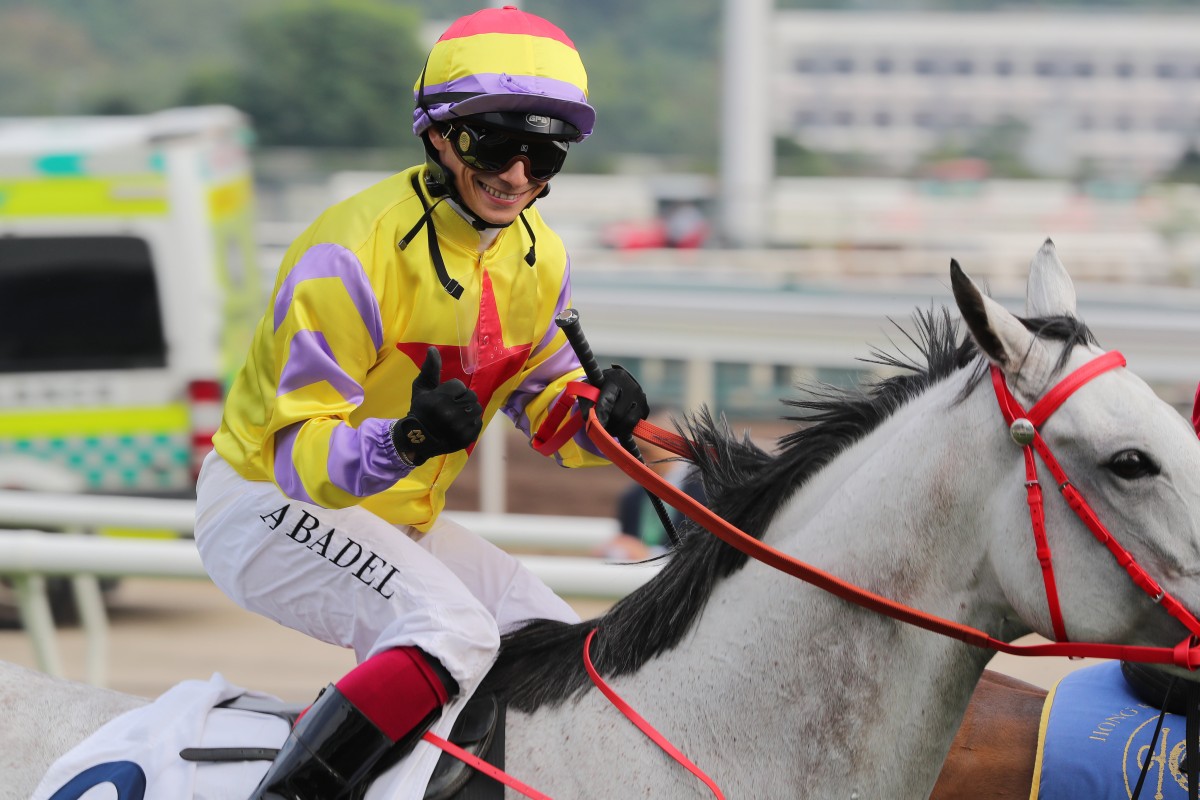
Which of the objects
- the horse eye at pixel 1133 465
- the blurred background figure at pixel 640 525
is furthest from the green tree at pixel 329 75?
the horse eye at pixel 1133 465

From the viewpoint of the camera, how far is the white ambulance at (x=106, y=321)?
696 cm

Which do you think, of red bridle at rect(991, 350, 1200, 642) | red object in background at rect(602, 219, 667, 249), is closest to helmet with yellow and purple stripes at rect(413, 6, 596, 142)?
red bridle at rect(991, 350, 1200, 642)

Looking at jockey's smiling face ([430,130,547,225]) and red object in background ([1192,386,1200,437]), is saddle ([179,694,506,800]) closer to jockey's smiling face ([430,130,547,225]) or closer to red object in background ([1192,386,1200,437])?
jockey's smiling face ([430,130,547,225])

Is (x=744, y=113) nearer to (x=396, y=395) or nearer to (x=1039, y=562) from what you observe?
(x=396, y=395)

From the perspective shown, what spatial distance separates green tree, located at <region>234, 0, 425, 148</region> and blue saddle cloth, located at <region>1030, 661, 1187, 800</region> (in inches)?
1163

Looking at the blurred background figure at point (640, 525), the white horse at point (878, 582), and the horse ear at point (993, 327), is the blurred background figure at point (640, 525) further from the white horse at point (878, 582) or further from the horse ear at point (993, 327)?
the horse ear at point (993, 327)

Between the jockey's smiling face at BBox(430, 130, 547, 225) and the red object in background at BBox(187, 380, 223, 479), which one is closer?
the jockey's smiling face at BBox(430, 130, 547, 225)

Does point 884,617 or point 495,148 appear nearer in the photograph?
point 884,617

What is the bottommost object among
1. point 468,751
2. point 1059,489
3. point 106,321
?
point 468,751

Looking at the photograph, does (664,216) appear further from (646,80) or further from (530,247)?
(646,80)

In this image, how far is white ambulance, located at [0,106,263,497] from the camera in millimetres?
6965

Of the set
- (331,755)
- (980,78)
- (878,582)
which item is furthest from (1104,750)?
(980,78)

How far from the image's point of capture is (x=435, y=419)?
2014mm

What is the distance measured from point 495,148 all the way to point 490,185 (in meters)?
0.07
